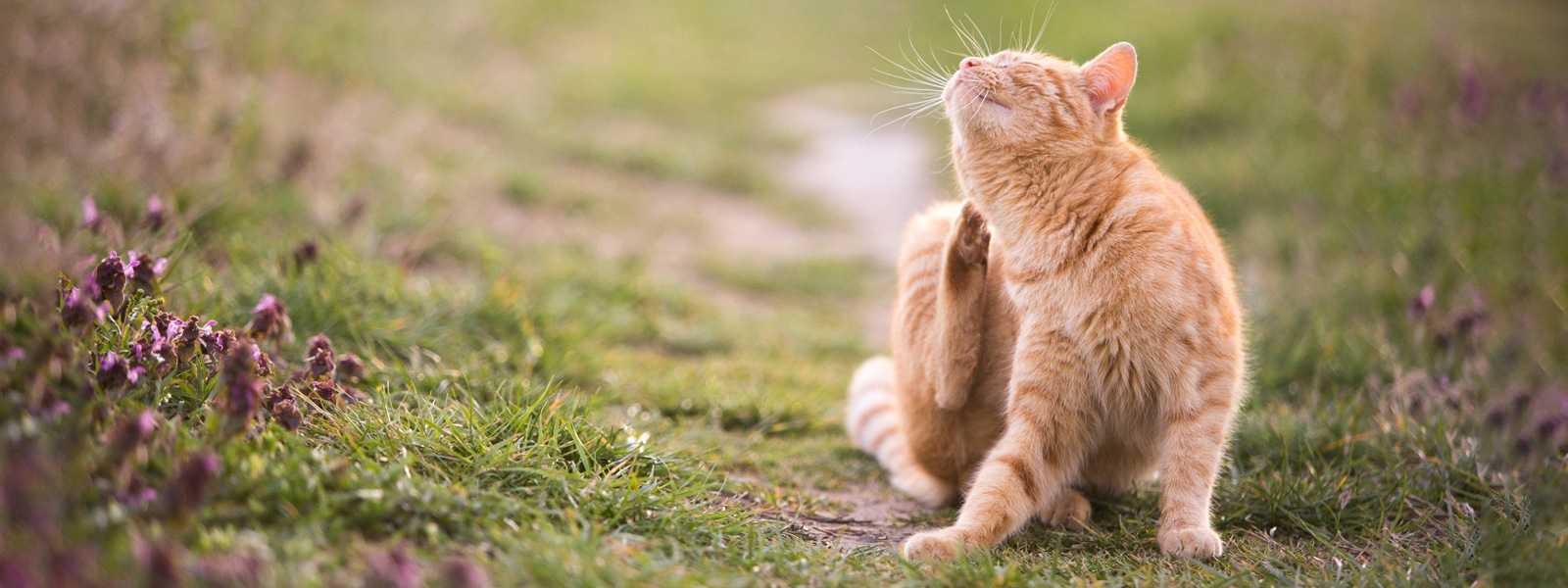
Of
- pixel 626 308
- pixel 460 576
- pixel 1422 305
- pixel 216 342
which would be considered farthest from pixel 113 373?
pixel 1422 305

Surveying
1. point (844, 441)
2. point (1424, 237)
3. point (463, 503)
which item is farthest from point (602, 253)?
point (1424, 237)

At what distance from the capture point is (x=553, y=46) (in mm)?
10289

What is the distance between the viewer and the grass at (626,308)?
6.26ft

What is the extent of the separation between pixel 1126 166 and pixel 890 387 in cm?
125

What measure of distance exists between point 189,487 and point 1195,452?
2.16 metres

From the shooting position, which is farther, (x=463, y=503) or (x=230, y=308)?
(x=230, y=308)

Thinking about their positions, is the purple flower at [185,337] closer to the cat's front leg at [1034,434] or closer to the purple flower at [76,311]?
the purple flower at [76,311]

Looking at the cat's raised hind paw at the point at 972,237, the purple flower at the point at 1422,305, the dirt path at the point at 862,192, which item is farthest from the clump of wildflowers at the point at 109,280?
the purple flower at the point at 1422,305

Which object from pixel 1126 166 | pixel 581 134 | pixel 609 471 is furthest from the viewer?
pixel 581 134

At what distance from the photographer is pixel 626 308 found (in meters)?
4.64

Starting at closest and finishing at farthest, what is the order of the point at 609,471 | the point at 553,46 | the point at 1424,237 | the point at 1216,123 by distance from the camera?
the point at 609,471
the point at 1424,237
the point at 1216,123
the point at 553,46

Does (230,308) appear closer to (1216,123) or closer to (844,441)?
(844,441)

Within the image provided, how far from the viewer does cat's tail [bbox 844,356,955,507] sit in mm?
2977

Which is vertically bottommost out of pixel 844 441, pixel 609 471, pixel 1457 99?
pixel 844 441
